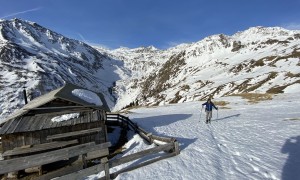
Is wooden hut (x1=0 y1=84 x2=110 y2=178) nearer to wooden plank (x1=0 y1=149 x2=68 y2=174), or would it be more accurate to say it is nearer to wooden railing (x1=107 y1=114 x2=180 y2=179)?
wooden railing (x1=107 y1=114 x2=180 y2=179)

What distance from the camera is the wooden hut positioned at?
64.4 feet

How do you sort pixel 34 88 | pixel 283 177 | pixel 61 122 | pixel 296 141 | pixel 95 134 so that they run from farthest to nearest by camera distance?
pixel 34 88, pixel 95 134, pixel 61 122, pixel 296 141, pixel 283 177

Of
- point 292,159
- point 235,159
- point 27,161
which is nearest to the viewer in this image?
point 27,161

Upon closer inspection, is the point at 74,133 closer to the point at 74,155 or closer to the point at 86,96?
the point at 86,96

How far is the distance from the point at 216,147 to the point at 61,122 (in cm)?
1260

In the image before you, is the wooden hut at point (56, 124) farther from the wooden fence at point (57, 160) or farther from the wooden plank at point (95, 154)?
the wooden fence at point (57, 160)

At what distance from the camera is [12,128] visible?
1919 centimetres

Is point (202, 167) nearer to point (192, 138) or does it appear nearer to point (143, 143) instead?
point (192, 138)

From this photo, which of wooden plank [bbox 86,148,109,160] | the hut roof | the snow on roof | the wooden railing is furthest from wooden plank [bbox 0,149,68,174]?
the snow on roof

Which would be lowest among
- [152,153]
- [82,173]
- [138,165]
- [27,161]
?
[138,165]

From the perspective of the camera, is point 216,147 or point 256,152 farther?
point 216,147

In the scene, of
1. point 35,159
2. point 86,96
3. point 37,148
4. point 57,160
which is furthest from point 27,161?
point 86,96

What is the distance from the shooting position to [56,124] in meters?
20.4

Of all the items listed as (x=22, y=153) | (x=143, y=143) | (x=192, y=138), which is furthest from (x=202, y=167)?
(x=22, y=153)
